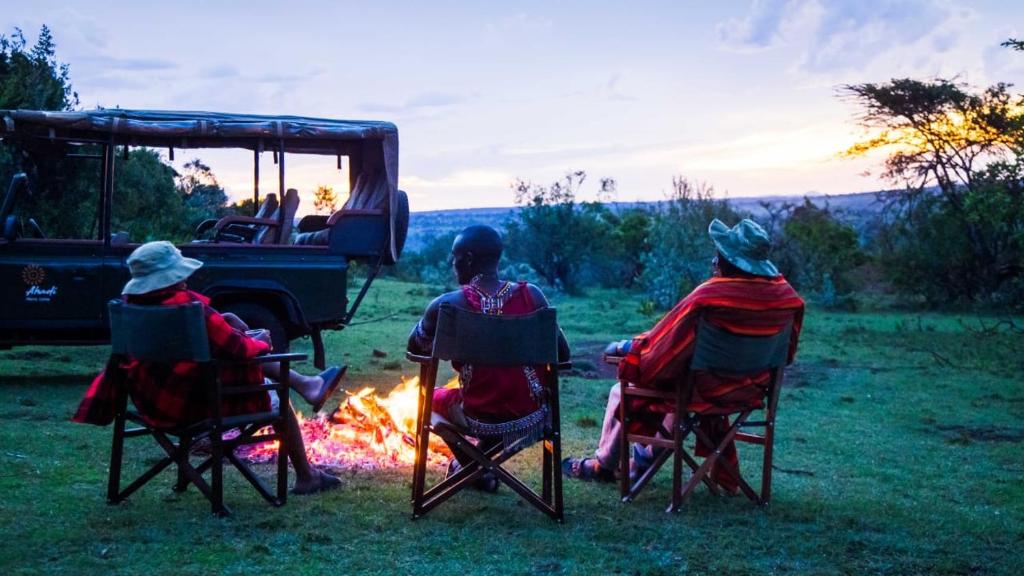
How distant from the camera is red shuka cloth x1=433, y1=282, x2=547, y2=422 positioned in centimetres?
507

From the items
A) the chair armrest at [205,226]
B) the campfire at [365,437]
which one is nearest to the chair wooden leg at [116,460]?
the campfire at [365,437]

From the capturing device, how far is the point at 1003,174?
16.0 m

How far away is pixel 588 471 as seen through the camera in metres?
5.93

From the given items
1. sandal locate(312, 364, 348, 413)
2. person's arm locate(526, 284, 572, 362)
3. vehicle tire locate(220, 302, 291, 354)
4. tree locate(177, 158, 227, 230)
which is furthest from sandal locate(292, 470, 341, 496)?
tree locate(177, 158, 227, 230)

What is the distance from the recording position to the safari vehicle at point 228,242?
879cm

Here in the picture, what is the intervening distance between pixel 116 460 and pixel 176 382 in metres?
0.54

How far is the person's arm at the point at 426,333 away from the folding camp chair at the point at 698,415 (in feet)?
3.49

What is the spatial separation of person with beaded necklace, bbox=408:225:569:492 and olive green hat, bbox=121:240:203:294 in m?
1.11

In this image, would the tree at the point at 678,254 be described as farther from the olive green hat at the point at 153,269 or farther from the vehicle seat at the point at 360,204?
the olive green hat at the point at 153,269

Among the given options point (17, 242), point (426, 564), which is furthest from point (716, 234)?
point (17, 242)

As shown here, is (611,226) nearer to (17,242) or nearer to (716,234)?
(17,242)

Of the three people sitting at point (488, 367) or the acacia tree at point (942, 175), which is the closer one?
the three people sitting at point (488, 367)

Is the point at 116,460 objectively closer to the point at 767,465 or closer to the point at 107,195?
the point at 767,465

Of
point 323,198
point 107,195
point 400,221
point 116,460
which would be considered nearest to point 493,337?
point 116,460
